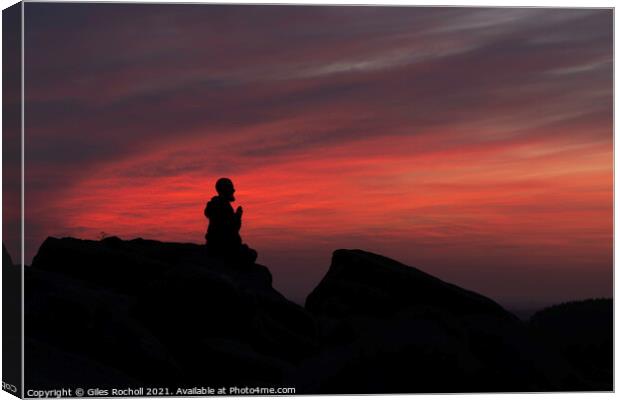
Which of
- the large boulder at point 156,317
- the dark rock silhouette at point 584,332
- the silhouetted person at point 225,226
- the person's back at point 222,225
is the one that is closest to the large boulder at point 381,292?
the dark rock silhouette at point 584,332

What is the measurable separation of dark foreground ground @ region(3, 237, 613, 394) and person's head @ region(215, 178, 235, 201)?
58.0 inches

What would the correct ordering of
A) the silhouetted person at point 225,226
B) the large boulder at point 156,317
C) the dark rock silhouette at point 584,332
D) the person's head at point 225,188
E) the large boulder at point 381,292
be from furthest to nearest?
the large boulder at point 381,292
the dark rock silhouette at point 584,332
the silhouetted person at point 225,226
the person's head at point 225,188
the large boulder at point 156,317

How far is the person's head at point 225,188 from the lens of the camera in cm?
2003

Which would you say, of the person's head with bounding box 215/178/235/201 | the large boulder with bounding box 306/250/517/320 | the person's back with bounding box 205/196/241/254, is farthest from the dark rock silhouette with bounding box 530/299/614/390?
the person's head with bounding box 215/178/235/201

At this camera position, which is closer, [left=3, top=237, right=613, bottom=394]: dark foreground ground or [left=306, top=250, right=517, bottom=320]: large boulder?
[left=3, top=237, right=613, bottom=394]: dark foreground ground

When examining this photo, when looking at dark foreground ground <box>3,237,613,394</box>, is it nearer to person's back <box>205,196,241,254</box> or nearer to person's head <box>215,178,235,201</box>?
person's back <box>205,196,241,254</box>

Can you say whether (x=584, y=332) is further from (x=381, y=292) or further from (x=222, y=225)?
(x=222, y=225)

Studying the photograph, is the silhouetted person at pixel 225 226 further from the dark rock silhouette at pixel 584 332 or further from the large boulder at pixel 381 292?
the dark rock silhouette at pixel 584 332

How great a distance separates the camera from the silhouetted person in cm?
2014

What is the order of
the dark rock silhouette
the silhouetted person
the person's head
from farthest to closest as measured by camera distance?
the dark rock silhouette, the silhouetted person, the person's head

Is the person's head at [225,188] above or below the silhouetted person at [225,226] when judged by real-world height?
above

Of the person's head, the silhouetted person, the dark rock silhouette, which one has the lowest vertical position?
the dark rock silhouette

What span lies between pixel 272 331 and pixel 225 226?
6.62 feet

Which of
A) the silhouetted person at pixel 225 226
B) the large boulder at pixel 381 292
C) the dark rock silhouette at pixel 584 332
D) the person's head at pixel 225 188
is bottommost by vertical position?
the dark rock silhouette at pixel 584 332
